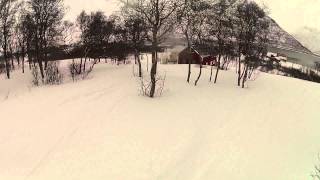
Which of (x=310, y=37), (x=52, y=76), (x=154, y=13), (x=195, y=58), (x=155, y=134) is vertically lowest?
(x=155, y=134)

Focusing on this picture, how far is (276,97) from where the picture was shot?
3562 centimetres

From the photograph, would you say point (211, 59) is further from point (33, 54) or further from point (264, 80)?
point (33, 54)

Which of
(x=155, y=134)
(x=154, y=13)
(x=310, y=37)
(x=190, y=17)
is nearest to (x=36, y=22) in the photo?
(x=190, y=17)

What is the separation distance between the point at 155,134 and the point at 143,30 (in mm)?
19379

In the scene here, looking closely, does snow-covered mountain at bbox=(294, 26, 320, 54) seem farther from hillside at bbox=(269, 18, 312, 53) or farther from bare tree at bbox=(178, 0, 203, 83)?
bare tree at bbox=(178, 0, 203, 83)

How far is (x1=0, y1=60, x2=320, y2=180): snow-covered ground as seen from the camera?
19938 mm

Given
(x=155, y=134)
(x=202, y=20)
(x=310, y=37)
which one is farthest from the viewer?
(x=310, y=37)

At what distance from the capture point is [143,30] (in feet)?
136

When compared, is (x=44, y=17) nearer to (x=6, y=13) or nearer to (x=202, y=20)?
(x=6, y=13)

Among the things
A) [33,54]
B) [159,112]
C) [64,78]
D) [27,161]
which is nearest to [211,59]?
[64,78]

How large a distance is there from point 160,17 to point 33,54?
101ft

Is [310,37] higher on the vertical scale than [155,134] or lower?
higher

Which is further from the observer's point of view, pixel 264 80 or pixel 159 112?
pixel 264 80

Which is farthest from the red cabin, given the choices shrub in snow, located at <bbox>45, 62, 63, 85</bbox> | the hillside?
the hillside
